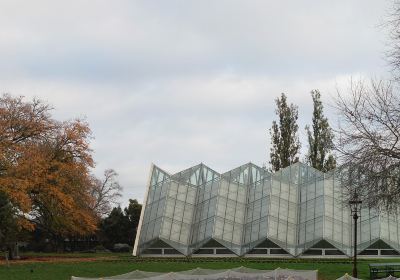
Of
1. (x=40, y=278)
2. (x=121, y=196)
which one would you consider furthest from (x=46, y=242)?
(x=40, y=278)

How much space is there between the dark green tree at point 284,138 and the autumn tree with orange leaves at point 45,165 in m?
23.1

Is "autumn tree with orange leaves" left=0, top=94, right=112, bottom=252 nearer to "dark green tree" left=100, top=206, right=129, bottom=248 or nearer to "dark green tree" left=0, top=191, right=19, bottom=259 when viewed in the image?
"dark green tree" left=0, top=191, right=19, bottom=259

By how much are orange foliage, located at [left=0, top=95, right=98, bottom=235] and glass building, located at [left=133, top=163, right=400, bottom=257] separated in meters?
6.89

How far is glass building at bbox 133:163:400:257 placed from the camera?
141 feet

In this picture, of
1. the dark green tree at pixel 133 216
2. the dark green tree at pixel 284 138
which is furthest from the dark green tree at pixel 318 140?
the dark green tree at pixel 133 216

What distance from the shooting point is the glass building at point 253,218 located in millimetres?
43000

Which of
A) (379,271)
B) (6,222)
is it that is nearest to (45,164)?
(6,222)

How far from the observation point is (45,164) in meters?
39.4

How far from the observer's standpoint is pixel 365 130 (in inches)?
663

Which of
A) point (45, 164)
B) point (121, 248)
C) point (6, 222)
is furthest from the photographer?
point (121, 248)

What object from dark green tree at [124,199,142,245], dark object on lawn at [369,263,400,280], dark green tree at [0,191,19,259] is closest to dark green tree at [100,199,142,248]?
dark green tree at [124,199,142,245]

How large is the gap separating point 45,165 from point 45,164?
120mm

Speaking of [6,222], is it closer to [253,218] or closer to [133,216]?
[253,218]

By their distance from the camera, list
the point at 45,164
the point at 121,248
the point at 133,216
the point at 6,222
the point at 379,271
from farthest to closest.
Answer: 1. the point at 133,216
2. the point at 121,248
3. the point at 45,164
4. the point at 6,222
5. the point at 379,271
